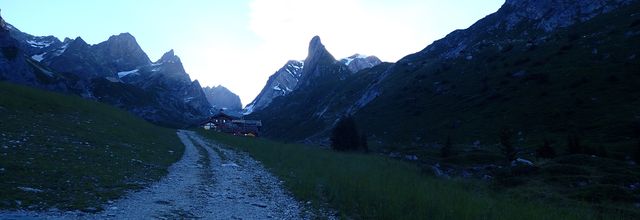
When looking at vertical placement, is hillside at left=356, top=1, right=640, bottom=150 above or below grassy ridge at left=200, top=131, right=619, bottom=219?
above

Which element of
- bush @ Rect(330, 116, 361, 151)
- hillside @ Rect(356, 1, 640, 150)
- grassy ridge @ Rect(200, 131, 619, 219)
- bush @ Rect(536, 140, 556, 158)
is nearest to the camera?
grassy ridge @ Rect(200, 131, 619, 219)

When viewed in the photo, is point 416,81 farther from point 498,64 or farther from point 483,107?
point 483,107

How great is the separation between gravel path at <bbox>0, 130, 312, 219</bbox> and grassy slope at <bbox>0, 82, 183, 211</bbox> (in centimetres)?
78

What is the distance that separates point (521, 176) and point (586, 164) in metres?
9.03

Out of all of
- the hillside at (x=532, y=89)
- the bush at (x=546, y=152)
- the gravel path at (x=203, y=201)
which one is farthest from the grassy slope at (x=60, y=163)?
the hillside at (x=532, y=89)

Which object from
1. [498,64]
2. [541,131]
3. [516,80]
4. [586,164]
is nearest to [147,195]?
[586,164]

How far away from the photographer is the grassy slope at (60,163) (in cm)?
1271

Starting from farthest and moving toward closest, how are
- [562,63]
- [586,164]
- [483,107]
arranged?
1. [562,63]
2. [483,107]
3. [586,164]

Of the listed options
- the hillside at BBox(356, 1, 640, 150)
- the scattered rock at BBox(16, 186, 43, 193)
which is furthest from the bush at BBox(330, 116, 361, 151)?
the scattered rock at BBox(16, 186, 43, 193)

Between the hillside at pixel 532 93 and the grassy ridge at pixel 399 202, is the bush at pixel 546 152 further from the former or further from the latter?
the grassy ridge at pixel 399 202

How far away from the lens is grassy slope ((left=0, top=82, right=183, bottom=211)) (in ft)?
41.7

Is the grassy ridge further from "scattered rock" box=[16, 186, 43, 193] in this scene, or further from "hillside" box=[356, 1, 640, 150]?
"hillside" box=[356, 1, 640, 150]

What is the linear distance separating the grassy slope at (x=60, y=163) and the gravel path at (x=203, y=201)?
78cm

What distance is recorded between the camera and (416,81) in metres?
142
